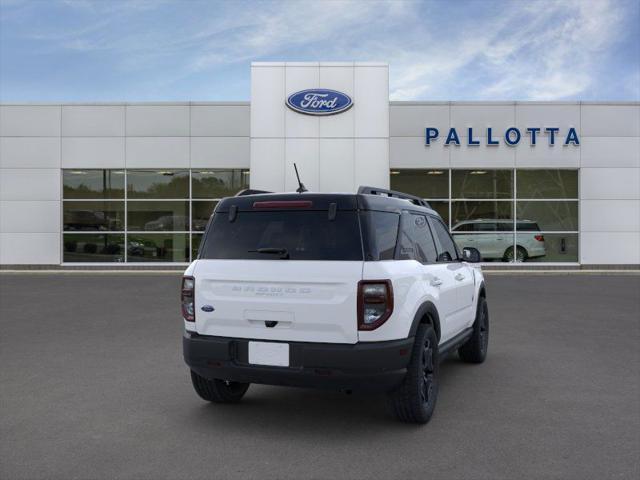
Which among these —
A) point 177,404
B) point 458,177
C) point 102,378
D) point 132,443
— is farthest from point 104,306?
point 458,177

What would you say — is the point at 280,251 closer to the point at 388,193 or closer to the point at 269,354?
the point at 269,354

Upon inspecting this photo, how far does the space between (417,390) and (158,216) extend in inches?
777

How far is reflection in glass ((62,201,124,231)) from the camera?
2283cm

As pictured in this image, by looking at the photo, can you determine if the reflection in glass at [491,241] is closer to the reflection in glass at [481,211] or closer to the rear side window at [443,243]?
the reflection in glass at [481,211]

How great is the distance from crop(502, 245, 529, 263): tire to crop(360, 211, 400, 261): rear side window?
1865cm

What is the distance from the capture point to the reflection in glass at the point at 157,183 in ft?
74.5

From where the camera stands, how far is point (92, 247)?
901 inches

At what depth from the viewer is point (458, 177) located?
74.0ft

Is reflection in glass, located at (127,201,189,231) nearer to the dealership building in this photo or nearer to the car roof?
the dealership building

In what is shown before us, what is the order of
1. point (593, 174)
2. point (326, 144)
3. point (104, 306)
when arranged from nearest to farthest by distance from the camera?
point (104, 306)
point (326, 144)
point (593, 174)

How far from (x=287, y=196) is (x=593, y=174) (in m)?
20.1

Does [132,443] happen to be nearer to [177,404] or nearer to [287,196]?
[177,404]

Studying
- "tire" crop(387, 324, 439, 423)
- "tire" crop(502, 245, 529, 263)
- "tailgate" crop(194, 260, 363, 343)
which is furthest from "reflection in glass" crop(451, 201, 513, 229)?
"tailgate" crop(194, 260, 363, 343)

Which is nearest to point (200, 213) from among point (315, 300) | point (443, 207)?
point (443, 207)
